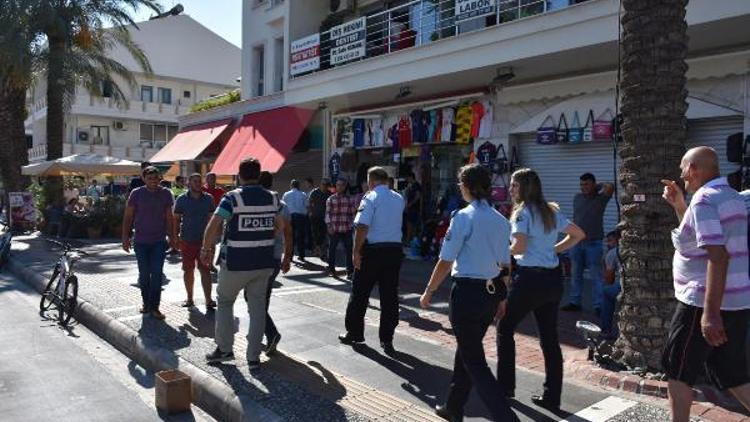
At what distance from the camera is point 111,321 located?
738 cm

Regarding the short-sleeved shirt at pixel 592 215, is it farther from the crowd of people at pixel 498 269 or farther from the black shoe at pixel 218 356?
the black shoe at pixel 218 356

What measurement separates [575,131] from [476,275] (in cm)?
828

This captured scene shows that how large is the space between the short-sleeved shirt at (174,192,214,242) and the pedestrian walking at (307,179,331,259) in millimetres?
5187

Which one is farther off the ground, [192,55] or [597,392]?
[192,55]

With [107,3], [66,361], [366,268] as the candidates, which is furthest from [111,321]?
[107,3]

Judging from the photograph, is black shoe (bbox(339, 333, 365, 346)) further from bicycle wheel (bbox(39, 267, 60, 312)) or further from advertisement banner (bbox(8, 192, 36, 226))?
advertisement banner (bbox(8, 192, 36, 226))

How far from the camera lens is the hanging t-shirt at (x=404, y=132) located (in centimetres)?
1510

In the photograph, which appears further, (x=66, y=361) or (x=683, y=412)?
(x=66, y=361)

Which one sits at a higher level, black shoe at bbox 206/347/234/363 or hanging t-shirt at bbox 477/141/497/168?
hanging t-shirt at bbox 477/141/497/168

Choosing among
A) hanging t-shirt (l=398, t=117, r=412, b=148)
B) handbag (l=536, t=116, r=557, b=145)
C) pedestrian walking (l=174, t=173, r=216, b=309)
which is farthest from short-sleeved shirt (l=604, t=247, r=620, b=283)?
hanging t-shirt (l=398, t=117, r=412, b=148)

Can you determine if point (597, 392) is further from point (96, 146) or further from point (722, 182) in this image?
point (96, 146)

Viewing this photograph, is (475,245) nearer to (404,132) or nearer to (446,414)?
(446,414)

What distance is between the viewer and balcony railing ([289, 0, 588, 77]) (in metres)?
11.9

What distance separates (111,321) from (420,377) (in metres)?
3.85
